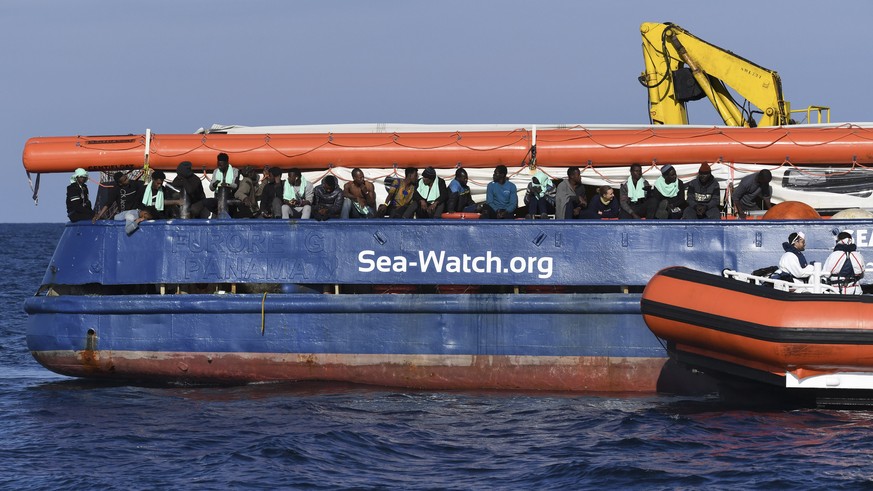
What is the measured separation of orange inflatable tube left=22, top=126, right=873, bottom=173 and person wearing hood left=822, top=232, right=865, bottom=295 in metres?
2.01

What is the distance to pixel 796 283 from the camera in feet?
41.7

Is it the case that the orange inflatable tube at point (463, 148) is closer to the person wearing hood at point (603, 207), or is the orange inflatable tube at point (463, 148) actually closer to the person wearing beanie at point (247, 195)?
the person wearing beanie at point (247, 195)

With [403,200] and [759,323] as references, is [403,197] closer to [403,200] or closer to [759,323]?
[403,200]

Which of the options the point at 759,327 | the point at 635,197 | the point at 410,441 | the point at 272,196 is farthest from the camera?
the point at 272,196

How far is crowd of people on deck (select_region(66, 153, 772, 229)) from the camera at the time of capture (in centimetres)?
1439

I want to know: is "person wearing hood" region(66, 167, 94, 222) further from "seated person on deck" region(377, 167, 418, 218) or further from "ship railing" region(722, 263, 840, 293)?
"ship railing" region(722, 263, 840, 293)

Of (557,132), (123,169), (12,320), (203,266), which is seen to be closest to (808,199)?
(557,132)

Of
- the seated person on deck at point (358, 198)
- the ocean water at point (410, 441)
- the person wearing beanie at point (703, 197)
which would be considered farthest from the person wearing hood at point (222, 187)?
the person wearing beanie at point (703, 197)

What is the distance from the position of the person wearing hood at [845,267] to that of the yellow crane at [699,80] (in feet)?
14.5

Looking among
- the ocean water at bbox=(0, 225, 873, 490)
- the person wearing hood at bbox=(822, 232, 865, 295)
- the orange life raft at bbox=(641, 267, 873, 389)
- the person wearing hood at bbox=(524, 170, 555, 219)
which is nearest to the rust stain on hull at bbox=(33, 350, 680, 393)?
the ocean water at bbox=(0, 225, 873, 490)

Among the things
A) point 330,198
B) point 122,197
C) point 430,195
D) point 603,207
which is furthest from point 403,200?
point 122,197

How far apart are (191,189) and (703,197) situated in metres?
5.98

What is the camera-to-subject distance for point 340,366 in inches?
559

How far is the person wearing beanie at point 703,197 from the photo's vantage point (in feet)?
46.9
